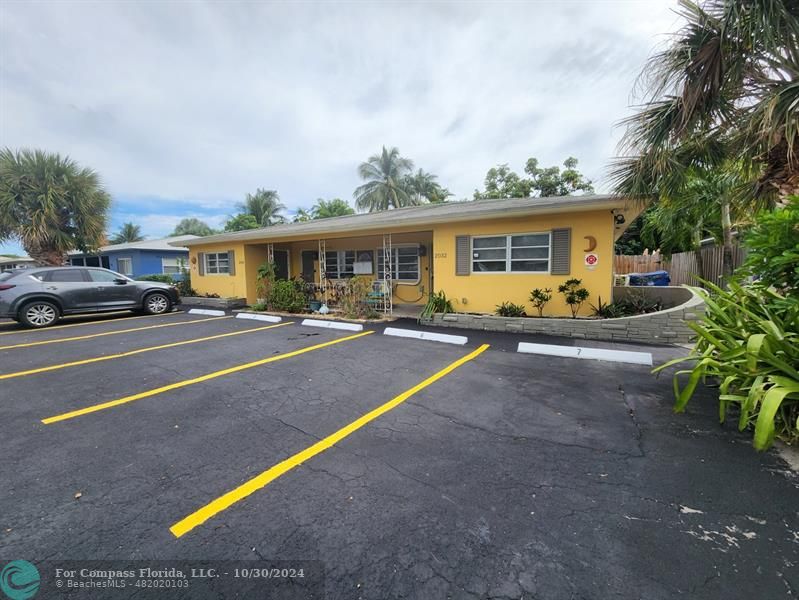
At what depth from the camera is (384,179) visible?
1105 inches

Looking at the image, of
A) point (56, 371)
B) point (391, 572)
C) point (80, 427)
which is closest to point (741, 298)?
point (391, 572)

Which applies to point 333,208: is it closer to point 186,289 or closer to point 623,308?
point 186,289

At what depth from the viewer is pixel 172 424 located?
3.39 metres

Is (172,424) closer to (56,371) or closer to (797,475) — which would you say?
(56,371)

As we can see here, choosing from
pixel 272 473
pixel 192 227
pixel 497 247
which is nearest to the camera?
pixel 272 473

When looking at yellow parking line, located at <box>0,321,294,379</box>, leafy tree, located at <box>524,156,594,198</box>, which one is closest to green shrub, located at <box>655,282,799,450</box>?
yellow parking line, located at <box>0,321,294,379</box>

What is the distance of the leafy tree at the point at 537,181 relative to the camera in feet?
71.2

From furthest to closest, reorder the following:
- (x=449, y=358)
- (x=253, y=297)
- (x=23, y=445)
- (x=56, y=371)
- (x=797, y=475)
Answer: (x=253, y=297), (x=449, y=358), (x=56, y=371), (x=23, y=445), (x=797, y=475)

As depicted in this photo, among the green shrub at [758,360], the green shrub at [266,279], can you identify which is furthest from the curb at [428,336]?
the green shrub at [266,279]

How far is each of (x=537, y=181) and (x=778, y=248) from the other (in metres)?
21.4

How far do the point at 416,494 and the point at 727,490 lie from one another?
221 centimetres

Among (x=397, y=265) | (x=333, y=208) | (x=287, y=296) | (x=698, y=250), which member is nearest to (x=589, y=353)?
(x=397, y=265)

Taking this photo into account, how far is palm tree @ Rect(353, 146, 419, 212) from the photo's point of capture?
27703mm

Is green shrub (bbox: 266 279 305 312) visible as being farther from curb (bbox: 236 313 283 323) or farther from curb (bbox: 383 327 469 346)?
curb (bbox: 383 327 469 346)
